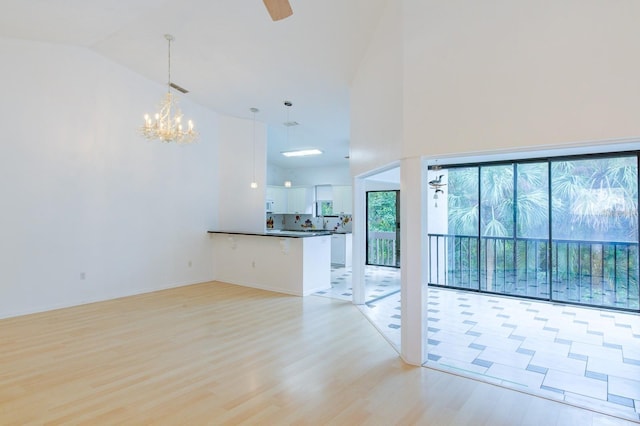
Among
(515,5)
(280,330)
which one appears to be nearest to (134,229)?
(280,330)

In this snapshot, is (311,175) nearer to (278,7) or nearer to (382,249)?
(382,249)

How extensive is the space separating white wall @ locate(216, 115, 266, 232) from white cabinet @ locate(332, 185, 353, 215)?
298 cm

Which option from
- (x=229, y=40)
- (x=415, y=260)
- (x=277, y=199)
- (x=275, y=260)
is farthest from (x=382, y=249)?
(x=229, y=40)

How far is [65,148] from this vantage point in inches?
209

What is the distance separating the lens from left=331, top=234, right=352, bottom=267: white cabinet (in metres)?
9.14

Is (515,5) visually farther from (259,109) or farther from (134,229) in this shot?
(134,229)

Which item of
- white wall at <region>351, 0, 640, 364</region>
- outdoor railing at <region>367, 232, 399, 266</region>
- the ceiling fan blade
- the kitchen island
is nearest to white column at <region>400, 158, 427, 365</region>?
white wall at <region>351, 0, 640, 364</region>

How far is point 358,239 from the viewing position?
5375mm

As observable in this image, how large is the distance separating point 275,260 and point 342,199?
4193 millimetres

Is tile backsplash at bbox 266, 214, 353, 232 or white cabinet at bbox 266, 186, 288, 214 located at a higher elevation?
white cabinet at bbox 266, 186, 288, 214

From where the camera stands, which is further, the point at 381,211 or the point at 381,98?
the point at 381,211

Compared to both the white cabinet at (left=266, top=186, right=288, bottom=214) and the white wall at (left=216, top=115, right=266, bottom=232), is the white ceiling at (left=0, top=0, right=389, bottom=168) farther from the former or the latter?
the white cabinet at (left=266, top=186, right=288, bottom=214)

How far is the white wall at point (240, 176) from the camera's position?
7.66 metres

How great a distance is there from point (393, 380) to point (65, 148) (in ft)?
18.2
